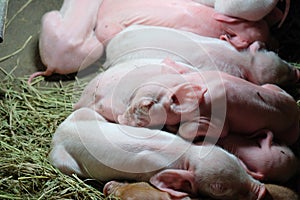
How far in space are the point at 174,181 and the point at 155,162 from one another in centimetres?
10

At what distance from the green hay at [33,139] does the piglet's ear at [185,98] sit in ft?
1.44

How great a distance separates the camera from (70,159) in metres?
2.47

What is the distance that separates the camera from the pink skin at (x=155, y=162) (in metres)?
2.24

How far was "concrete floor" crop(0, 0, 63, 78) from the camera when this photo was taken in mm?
3252

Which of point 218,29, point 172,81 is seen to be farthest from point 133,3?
point 172,81

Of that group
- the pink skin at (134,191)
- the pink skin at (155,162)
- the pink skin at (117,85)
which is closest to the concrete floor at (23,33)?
the pink skin at (117,85)

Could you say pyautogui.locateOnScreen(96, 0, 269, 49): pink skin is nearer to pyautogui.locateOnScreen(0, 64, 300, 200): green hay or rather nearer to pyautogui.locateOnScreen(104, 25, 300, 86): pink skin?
pyautogui.locateOnScreen(104, 25, 300, 86): pink skin

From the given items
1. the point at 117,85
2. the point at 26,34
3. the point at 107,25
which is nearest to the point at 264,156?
the point at 117,85

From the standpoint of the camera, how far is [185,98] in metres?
2.37

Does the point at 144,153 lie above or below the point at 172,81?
below

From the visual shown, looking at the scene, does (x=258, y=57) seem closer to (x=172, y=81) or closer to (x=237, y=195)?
(x=172, y=81)

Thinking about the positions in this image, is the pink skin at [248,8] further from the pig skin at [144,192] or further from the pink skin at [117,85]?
the pig skin at [144,192]

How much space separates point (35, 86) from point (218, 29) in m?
0.96

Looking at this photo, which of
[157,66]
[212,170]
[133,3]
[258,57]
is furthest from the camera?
[133,3]
